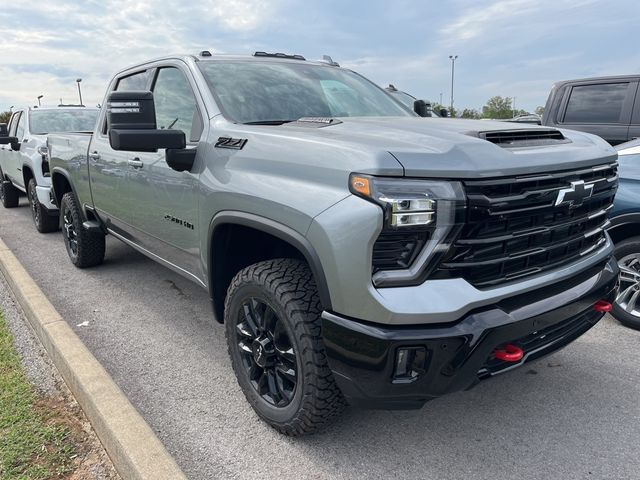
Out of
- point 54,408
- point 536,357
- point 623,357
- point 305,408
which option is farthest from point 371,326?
point 623,357

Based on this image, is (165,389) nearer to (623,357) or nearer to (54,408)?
(54,408)

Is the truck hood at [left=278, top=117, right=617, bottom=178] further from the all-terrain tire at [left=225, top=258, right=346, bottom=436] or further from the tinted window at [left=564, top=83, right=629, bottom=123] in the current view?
the tinted window at [left=564, top=83, right=629, bottom=123]

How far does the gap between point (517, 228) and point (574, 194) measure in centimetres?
39

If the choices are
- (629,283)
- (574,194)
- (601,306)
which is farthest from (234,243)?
(629,283)

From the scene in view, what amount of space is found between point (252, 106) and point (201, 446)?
1.93 meters

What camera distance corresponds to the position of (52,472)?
94.8 inches

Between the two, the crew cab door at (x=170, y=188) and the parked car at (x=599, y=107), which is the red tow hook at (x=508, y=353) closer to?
the crew cab door at (x=170, y=188)

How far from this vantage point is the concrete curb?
7.52 ft

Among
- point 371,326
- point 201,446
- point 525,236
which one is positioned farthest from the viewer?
point 201,446

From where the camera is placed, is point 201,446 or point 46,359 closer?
point 201,446

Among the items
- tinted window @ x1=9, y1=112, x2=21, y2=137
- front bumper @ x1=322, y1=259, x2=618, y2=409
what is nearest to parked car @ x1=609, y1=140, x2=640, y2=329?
front bumper @ x1=322, y1=259, x2=618, y2=409

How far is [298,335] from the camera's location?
231 centimetres

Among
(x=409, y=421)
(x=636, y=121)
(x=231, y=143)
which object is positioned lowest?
(x=409, y=421)

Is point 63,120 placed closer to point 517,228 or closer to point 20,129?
point 20,129
